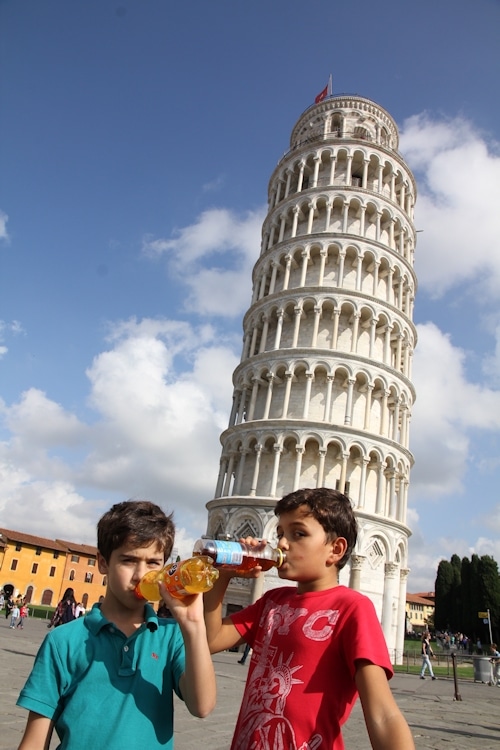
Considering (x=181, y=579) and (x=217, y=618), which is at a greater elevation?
(x=181, y=579)

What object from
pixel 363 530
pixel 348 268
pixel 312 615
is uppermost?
pixel 348 268

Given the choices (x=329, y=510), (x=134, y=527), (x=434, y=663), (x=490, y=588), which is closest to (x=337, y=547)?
(x=329, y=510)

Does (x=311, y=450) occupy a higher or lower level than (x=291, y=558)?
higher

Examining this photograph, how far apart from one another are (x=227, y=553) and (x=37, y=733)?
988mm

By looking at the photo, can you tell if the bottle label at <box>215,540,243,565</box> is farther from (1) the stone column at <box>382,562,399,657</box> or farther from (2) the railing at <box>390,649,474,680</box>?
(1) the stone column at <box>382,562,399,657</box>

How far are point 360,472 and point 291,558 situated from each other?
87.4 ft

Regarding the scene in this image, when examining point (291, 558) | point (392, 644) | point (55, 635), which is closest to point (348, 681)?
point (291, 558)

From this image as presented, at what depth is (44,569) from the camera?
67.4 m

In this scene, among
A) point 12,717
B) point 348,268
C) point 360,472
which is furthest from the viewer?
point 348,268

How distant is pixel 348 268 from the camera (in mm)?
33312

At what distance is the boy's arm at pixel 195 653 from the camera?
6.68 feet

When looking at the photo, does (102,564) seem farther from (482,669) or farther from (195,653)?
(482,669)

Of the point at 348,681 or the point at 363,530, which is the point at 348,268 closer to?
the point at 363,530

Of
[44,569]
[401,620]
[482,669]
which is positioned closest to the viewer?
[482,669]
